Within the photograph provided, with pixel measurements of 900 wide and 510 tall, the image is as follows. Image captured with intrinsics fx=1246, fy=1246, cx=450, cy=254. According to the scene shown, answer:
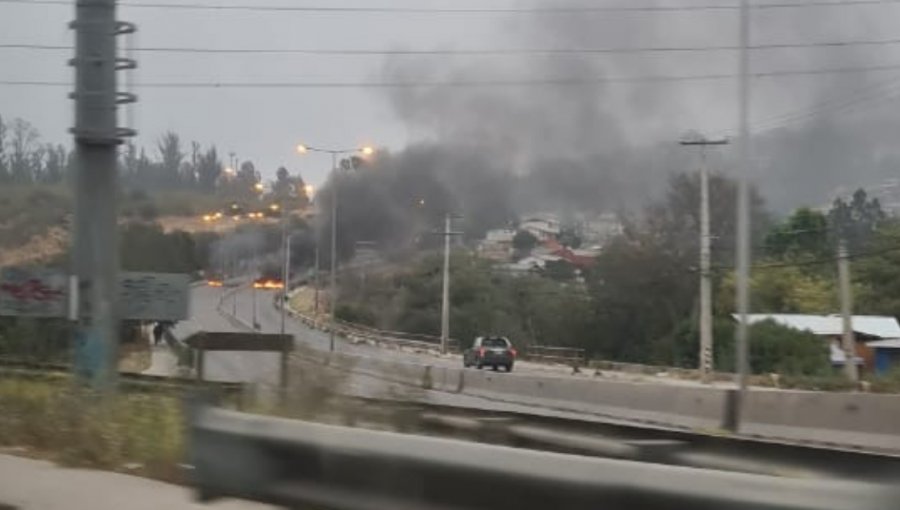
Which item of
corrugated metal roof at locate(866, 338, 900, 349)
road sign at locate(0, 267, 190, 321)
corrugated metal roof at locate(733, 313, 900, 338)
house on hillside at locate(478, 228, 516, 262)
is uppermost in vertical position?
house on hillside at locate(478, 228, 516, 262)

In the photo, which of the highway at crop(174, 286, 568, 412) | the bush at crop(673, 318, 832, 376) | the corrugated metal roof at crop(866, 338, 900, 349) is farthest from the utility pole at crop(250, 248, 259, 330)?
the corrugated metal roof at crop(866, 338, 900, 349)

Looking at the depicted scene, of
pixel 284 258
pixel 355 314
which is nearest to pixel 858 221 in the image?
pixel 355 314

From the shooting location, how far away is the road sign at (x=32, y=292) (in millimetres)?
15367

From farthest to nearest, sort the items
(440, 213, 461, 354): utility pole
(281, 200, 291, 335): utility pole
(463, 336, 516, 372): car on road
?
1. (463, 336, 516, 372): car on road
2. (440, 213, 461, 354): utility pole
3. (281, 200, 291, 335): utility pole

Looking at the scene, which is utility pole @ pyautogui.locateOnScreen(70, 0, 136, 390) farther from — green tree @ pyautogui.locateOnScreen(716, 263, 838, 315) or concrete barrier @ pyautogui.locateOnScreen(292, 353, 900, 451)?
green tree @ pyautogui.locateOnScreen(716, 263, 838, 315)

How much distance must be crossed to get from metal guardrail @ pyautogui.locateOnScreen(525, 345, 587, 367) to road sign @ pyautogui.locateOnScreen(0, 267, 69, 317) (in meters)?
35.8

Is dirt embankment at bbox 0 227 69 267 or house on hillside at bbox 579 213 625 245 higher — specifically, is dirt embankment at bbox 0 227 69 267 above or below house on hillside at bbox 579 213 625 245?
below

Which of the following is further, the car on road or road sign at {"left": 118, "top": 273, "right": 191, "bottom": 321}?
the car on road

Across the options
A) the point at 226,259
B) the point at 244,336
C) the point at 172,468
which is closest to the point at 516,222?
the point at 226,259

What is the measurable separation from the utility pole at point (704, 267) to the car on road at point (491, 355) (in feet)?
23.0

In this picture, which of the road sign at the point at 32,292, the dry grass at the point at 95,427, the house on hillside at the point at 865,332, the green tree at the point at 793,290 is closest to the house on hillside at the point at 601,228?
the house on hillside at the point at 865,332

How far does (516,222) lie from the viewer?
51812 millimetres

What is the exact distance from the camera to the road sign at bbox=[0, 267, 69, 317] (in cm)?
1537

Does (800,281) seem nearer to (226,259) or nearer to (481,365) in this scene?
(481,365)
